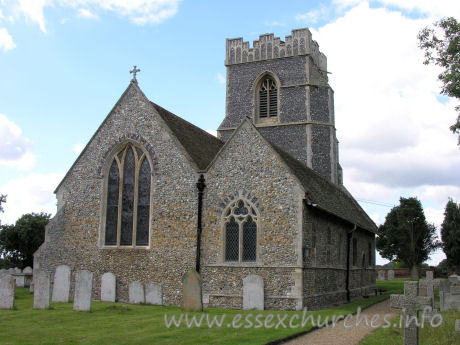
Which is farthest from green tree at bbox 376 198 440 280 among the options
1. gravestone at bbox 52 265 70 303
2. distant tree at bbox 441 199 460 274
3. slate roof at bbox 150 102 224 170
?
gravestone at bbox 52 265 70 303

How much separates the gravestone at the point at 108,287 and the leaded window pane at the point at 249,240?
532 centimetres

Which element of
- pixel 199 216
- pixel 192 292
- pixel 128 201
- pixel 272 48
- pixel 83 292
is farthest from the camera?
pixel 272 48

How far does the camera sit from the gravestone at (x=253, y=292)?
16.4 metres

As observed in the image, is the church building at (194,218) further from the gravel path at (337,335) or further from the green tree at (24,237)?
the green tree at (24,237)

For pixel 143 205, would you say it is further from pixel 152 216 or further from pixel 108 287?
pixel 108 287

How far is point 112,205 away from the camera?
2023cm

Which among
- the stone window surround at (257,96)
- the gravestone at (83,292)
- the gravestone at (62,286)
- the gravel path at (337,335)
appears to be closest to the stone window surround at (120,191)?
the gravestone at (62,286)

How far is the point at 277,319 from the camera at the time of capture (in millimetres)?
13891

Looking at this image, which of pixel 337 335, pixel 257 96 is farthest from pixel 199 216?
pixel 257 96

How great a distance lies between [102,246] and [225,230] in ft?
17.7

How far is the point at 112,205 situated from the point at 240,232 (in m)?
5.98

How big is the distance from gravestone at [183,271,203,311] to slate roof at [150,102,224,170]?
5.52m

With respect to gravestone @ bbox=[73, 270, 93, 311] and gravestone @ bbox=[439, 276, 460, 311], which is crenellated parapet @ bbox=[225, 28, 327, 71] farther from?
gravestone @ bbox=[73, 270, 93, 311]

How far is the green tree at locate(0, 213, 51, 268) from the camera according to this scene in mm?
39406
